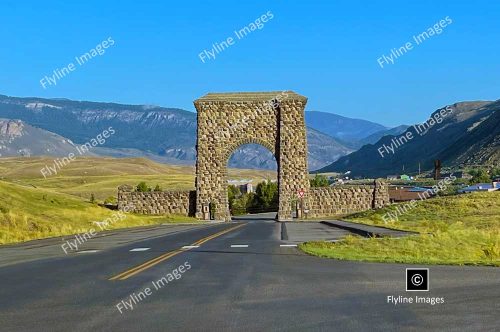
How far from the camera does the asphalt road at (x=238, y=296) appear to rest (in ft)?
37.2

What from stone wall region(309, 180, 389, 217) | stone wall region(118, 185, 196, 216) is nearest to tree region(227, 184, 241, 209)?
stone wall region(118, 185, 196, 216)

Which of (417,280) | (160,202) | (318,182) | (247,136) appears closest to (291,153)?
(247,136)

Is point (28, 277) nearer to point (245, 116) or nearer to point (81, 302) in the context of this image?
point (81, 302)

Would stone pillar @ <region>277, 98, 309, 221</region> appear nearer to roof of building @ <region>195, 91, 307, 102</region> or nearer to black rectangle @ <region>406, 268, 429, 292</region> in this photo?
roof of building @ <region>195, 91, 307, 102</region>

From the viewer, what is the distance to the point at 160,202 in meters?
74.4

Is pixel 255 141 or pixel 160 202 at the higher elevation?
pixel 255 141

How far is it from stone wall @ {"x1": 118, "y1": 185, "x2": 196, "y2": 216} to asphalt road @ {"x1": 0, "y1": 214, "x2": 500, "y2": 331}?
170ft

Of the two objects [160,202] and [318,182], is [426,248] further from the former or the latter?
[318,182]

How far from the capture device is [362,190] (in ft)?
246

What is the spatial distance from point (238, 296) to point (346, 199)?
60908mm

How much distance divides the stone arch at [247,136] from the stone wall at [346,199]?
1.66m

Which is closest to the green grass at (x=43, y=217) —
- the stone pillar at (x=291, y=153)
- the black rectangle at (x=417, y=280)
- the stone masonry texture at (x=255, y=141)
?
the stone masonry texture at (x=255, y=141)

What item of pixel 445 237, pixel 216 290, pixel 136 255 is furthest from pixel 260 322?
pixel 445 237

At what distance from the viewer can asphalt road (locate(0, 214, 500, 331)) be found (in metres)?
11.3
